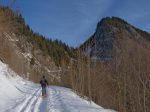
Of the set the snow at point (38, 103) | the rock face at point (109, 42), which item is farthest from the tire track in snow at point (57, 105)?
the rock face at point (109, 42)

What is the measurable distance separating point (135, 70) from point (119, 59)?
792cm

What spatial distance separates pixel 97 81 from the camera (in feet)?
133

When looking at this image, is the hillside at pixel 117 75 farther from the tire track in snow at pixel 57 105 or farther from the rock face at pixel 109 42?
the tire track in snow at pixel 57 105

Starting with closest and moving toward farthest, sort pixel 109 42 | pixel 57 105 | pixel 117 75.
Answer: pixel 57 105
pixel 117 75
pixel 109 42

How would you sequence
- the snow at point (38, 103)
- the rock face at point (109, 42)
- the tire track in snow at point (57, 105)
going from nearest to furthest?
1. the tire track in snow at point (57, 105)
2. the snow at point (38, 103)
3. the rock face at point (109, 42)

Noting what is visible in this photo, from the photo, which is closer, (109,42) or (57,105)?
(57,105)

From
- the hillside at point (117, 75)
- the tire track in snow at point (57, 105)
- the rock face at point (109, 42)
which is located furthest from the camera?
the hillside at point (117, 75)

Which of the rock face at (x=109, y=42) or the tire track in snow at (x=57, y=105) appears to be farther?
the rock face at (x=109, y=42)

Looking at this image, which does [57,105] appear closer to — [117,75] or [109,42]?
[117,75]

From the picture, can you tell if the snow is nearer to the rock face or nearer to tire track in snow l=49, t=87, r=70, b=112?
tire track in snow l=49, t=87, r=70, b=112

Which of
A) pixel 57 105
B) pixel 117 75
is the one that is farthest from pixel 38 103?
pixel 117 75

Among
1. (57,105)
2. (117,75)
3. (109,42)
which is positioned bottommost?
(57,105)

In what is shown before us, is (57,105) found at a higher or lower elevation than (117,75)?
lower

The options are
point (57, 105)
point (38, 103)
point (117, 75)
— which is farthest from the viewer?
point (117, 75)
